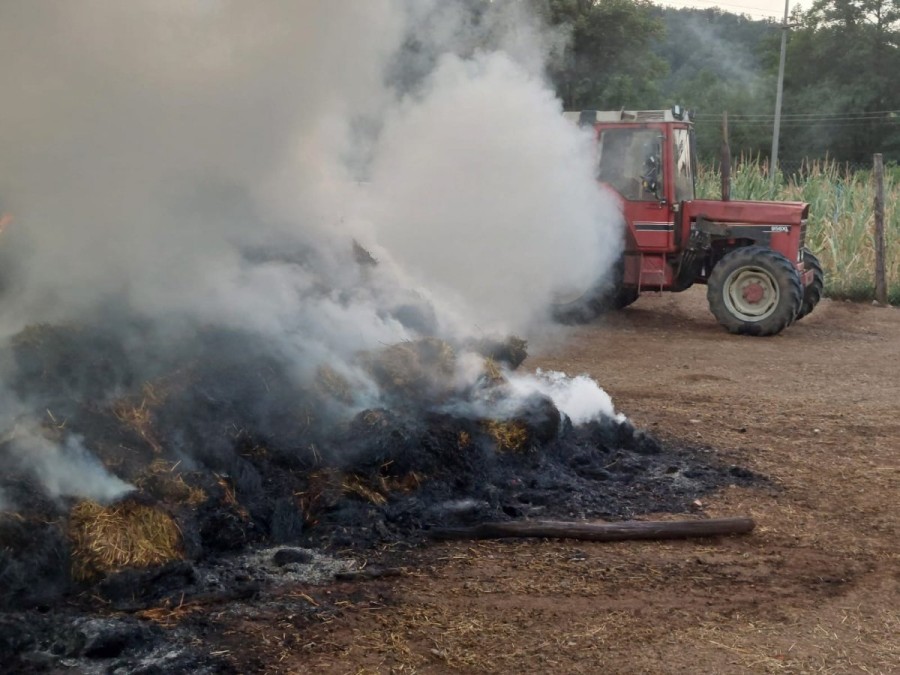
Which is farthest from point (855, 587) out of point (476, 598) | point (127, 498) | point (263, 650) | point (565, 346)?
point (565, 346)

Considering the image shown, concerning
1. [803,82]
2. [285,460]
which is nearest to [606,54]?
[285,460]

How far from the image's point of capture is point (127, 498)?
4.88m

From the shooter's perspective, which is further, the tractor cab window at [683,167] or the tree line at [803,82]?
the tree line at [803,82]

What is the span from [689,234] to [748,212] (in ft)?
2.59

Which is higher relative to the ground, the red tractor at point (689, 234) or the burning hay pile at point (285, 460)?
the red tractor at point (689, 234)

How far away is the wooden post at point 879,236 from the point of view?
48.7 feet

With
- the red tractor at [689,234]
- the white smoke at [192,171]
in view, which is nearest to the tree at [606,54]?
the red tractor at [689,234]

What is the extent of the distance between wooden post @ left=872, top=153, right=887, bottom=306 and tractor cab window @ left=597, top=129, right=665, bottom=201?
4575mm

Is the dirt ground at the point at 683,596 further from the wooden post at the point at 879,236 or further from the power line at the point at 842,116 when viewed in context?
the power line at the point at 842,116

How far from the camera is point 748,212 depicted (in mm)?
12484

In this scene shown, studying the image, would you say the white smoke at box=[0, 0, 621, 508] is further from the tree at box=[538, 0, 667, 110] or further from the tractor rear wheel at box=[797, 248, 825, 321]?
the tree at box=[538, 0, 667, 110]

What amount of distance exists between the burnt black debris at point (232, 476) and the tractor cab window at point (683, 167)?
6109 mm

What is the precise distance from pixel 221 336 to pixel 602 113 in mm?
7470

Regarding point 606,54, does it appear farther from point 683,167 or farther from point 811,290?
point 811,290
